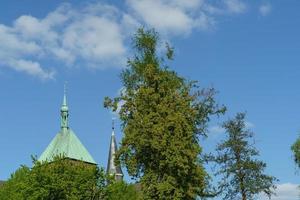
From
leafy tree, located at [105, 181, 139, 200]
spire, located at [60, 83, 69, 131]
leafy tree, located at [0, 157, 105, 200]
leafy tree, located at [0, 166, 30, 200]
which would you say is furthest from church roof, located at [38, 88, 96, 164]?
leafy tree, located at [0, 157, 105, 200]

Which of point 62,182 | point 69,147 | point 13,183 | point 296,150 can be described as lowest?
point 62,182

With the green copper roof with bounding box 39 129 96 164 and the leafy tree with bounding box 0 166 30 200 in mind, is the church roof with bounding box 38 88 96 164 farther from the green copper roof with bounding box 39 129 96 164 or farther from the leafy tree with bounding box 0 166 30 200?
the leafy tree with bounding box 0 166 30 200

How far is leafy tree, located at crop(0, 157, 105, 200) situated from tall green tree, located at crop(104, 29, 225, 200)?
11.1 ft

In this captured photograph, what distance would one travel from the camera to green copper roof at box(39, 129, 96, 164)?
318 ft

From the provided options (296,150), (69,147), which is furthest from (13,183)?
(69,147)

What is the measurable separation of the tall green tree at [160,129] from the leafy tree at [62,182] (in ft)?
11.1

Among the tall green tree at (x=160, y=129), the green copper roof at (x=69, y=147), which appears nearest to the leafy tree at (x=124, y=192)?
the tall green tree at (x=160, y=129)

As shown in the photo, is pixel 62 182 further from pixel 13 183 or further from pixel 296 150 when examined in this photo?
pixel 296 150

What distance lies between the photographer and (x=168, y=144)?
4378cm

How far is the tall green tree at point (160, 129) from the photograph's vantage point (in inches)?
1724

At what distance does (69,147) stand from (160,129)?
5648cm

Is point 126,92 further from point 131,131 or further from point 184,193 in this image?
point 184,193

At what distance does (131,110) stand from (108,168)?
60607 millimetres

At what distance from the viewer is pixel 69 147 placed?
98.1 metres
